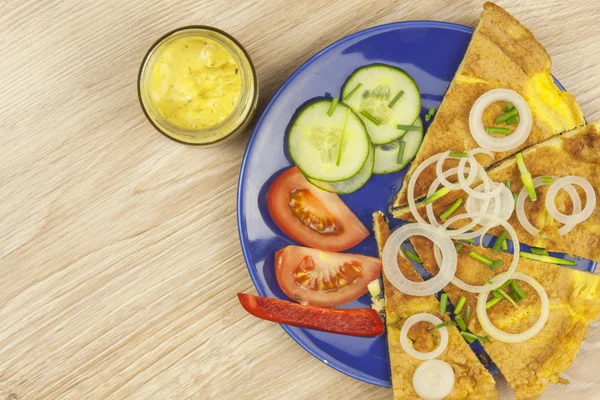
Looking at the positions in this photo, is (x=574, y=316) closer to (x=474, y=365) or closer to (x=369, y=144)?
(x=474, y=365)

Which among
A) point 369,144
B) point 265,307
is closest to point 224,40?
point 369,144

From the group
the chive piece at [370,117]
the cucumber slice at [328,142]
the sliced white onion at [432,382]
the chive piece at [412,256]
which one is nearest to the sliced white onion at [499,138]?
the chive piece at [370,117]

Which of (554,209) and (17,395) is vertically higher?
(554,209)


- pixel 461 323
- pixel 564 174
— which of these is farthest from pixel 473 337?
pixel 564 174

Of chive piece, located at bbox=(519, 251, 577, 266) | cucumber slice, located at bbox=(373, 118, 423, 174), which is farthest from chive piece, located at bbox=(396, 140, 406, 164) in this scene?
chive piece, located at bbox=(519, 251, 577, 266)

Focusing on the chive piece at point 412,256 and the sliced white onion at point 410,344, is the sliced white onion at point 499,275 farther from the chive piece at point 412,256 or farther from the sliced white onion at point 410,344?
the sliced white onion at point 410,344

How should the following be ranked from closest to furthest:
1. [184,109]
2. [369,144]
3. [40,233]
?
[184,109] < [369,144] < [40,233]
